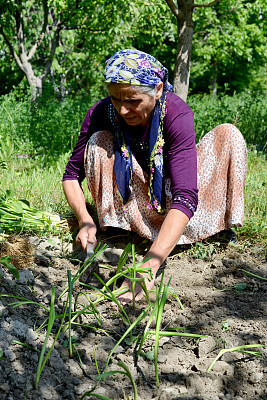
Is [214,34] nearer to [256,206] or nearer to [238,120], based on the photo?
[238,120]

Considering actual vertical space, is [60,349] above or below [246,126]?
above

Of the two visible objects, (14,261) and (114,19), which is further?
(114,19)

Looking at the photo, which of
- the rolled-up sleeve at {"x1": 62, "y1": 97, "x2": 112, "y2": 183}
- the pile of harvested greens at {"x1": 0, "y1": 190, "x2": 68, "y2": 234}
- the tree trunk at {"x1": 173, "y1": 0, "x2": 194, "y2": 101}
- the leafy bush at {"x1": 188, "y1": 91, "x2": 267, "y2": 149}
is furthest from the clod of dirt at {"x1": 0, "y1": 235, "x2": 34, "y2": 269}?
the leafy bush at {"x1": 188, "y1": 91, "x2": 267, "y2": 149}

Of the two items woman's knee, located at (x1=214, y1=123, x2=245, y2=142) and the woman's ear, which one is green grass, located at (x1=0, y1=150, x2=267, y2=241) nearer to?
woman's knee, located at (x1=214, y1=123, x2=245, y2=142)

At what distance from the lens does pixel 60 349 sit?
1734 mm

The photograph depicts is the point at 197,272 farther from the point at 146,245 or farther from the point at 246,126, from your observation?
the point at 246,126

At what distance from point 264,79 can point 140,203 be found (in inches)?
931

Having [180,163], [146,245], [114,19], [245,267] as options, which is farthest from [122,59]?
[114,19]

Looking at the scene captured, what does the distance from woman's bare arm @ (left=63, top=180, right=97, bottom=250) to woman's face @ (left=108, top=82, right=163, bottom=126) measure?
0.63 meters

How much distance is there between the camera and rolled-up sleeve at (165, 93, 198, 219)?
227 centimetres

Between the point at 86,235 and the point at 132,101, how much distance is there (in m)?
0.82

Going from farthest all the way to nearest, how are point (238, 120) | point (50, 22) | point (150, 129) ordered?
1. point (50, 22)
2. point (238, 120)
3. point (150, 129)

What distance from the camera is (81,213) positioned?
259 cm

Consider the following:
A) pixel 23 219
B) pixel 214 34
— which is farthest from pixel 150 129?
pixel 214 34
